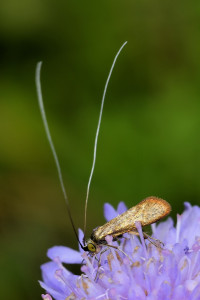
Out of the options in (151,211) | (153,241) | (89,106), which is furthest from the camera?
(89,106)

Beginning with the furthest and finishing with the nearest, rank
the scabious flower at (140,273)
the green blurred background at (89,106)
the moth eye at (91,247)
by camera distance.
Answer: the green blurred background at (89,106) → the moth eye at (91,247) → the scabious flower at (140,273)

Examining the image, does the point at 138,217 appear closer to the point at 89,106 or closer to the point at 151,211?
the point at 151,211

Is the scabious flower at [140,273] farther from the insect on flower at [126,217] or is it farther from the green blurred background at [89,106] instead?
the green blurred background at [89,106]

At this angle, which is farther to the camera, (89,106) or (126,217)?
(89,106)

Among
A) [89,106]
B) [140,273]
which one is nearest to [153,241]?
[140,273]

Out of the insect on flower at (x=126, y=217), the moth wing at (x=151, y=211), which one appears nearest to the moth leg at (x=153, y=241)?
the insect on flower at (x=126, y=217)

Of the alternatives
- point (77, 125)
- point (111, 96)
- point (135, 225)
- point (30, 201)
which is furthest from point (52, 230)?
point (135, 225)
